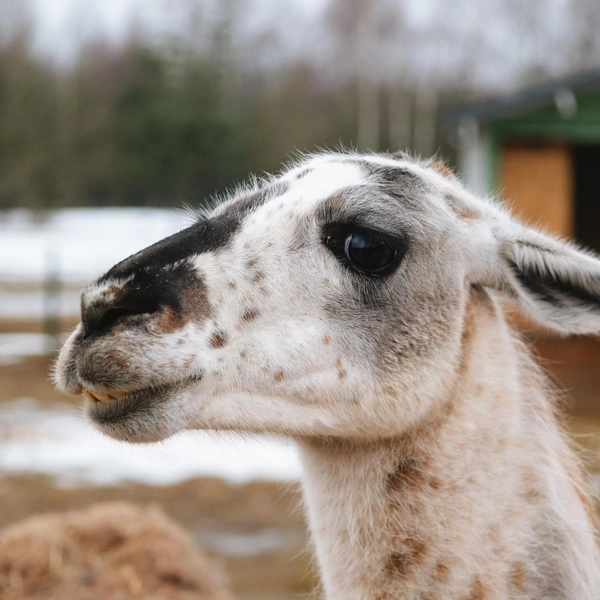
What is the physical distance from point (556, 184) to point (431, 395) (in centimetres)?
1202

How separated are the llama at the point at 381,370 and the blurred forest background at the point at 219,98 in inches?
1171

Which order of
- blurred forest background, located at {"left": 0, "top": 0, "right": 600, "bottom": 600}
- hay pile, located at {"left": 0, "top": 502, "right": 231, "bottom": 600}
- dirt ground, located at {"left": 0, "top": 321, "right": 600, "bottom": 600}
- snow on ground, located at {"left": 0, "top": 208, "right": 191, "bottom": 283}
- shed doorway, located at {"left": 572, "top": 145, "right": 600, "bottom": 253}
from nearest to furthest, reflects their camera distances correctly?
hay pile, located at {"left": 0, "top": 502, "right": 231, "bottom": 600} → dirt ground, located at {"left": 0, "top": 321, "right": 600, "bottom": 600} → shed doorway, located at {"left": 572, "top": 145, "right": 600, "bottom": 253} → snow on ground, located at {"left": 0, "top": 208, "right": 191, "bottom": 283} → blurred forest background, located at {"left": 0, "top": 0, "right": 600, "bottom": 600}

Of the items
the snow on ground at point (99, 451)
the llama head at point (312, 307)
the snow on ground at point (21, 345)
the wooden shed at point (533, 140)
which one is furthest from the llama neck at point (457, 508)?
the snow on ground at point (21, 345)

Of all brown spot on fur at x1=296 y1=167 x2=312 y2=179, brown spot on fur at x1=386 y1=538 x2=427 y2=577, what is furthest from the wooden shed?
brown spot on fur at x1=386 y1=538 x2=427 y2=577

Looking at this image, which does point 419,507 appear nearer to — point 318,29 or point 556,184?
point 556,184

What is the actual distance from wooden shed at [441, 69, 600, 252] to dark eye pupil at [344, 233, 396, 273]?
1075cm

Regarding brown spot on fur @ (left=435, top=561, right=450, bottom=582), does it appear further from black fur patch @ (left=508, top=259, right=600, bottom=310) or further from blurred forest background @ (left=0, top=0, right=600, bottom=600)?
blurred forest background @ (left=0, top=0, right=600, bottom=600)

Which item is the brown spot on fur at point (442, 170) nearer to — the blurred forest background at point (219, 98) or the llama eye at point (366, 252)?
the llama eye at point (366, 252)

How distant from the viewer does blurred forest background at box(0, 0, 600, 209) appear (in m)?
31.8

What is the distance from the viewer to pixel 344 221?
230 cm

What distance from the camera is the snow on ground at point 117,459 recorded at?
24.0 ft

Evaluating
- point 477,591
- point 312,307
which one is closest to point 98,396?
point 312,307

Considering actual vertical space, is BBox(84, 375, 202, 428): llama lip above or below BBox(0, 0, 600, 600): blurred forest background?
above

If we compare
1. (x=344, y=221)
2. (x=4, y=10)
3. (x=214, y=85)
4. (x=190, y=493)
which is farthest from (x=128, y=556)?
(x=4, y=10)
